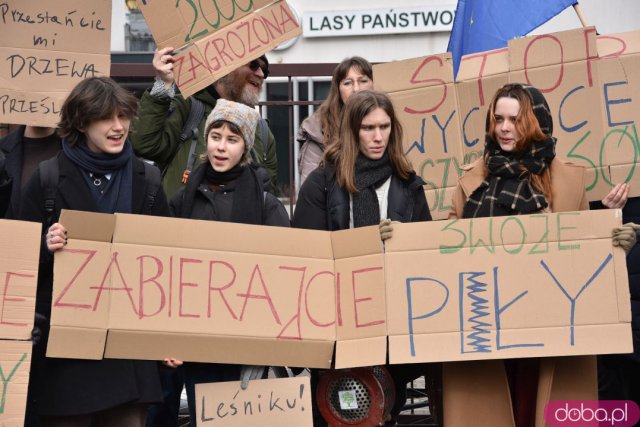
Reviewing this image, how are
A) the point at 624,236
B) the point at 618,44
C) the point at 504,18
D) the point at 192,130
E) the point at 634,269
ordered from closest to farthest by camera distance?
1. the point at 624,236
2. the point at 634,269
3. the point at 618,44
4. the point at 192,130
5. the point at 504,18

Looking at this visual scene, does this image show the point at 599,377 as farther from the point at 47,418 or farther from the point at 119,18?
the point at 119,18

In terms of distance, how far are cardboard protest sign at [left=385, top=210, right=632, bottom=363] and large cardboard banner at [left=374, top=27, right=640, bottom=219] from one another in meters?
0.95

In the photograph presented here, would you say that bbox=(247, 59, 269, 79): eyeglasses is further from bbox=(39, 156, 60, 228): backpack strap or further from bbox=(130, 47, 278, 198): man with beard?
bbox=(39, 156, 60, 228): backpack strap

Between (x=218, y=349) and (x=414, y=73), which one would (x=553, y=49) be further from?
(x=218, y=349)

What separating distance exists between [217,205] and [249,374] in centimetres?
75

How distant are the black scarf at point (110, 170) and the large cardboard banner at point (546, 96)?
1625 mm

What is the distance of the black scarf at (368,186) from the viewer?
4.80 m

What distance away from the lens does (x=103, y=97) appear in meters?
4.43

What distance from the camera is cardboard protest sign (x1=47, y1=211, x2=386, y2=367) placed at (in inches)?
168

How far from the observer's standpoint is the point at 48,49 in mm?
5445

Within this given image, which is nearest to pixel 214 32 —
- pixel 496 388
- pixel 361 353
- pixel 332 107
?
pixel 332 107

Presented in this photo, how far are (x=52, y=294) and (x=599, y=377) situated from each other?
109 inches
